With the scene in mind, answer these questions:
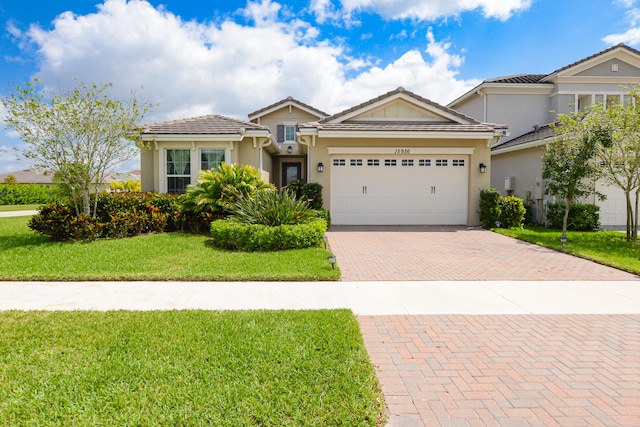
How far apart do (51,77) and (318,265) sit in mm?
8732

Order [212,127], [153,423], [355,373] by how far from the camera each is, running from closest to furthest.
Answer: [153,423]
[355,373]
[212,127]

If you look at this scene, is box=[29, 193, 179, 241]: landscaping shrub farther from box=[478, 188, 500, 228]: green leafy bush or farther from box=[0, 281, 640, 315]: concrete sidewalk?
box=[478, 188, 500, 228]: green leafy bush

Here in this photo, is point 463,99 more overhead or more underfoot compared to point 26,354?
more overhead

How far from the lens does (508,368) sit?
10.6ft

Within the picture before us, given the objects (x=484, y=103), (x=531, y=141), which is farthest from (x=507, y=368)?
(x=484, y=103)

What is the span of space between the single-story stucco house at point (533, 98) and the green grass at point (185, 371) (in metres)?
15.2

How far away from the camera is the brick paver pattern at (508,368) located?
2.59 m

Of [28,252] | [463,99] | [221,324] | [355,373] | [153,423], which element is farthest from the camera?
[463,99]

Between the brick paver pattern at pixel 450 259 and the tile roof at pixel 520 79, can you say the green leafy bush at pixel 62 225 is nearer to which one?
the brick paver pattern at pixel 450 259

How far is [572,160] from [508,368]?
30.7 feet

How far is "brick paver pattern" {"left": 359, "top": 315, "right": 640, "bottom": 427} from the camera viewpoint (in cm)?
259

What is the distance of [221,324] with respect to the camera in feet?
13.5

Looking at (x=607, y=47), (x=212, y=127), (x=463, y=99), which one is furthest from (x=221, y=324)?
(x=607, y=47)

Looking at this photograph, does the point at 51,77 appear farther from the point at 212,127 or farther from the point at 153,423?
the point at 153,423
